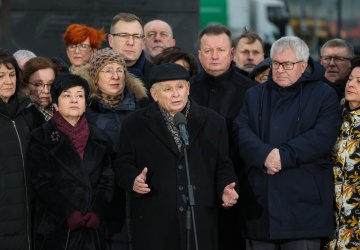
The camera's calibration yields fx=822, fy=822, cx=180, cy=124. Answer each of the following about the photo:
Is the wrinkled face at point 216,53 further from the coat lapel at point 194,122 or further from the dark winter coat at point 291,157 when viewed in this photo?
the coat lapel at point 194,122

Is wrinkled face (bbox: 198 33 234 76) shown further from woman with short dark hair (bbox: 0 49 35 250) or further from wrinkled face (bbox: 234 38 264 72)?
woman with short dark hair (bbox: 0 49 35 250)

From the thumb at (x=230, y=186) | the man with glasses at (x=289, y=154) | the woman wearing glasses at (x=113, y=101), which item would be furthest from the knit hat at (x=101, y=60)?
the thumb at (x=230, y=186)

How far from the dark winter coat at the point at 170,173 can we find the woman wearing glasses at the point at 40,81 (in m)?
0.87

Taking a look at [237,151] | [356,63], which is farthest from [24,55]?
[356,63]

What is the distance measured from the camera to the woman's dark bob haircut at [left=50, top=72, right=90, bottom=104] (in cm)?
645

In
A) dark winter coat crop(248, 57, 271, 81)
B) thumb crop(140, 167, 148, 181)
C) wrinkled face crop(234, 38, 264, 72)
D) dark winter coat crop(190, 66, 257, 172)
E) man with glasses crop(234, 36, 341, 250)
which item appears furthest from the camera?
wrinkled face crop(234, 38, 264, 72)

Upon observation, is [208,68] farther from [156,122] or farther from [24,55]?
[24,55]

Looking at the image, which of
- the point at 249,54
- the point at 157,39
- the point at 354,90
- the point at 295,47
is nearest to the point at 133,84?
the point at 295,47

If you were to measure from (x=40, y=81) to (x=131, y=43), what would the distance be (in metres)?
1.24

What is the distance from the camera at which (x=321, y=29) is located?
34375mm

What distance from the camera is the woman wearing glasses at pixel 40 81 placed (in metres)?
7.04

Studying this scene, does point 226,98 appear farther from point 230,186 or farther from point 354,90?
point 230,186

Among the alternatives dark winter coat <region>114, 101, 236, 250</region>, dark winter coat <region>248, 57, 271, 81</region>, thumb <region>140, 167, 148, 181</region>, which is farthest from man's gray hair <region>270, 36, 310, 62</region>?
thumb <region>140, 167, 148, 181</region>

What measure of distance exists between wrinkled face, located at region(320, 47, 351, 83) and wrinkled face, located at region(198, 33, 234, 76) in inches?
60.7
